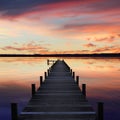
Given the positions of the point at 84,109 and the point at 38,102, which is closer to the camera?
the point at 84,109

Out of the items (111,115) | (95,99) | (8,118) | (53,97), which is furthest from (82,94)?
(95,99)

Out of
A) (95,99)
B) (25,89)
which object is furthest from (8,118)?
(25,89)

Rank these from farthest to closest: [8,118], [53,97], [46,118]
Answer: [8,118] < [53,97] < [46,118]

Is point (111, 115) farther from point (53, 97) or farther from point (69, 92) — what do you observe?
point (53, 97)

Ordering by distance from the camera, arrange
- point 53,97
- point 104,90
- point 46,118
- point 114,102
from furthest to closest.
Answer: point 104,90 < point 114,102 < point 53,97 < point 46,118

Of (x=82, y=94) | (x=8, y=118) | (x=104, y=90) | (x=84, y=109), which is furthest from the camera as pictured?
(x=104, y=90)

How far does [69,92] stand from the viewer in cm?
1464

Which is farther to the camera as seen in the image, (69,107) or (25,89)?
(25,89)

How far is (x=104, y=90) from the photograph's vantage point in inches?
905

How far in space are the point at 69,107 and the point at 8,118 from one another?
17.4ft

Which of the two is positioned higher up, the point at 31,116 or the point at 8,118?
the point at 31,116

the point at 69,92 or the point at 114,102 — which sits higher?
the point at 69,92

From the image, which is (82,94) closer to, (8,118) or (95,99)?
(8,118)

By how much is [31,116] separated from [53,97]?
3.58 metres
